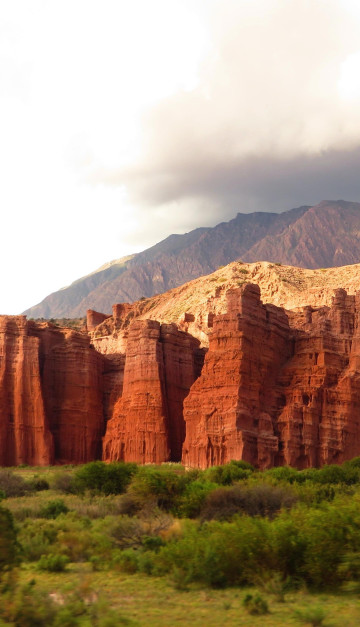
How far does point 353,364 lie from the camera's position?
7000 cm

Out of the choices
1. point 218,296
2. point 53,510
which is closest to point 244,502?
point 53,510

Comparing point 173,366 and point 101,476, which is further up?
point 173,366

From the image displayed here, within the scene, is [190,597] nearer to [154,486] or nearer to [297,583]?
[297,583]

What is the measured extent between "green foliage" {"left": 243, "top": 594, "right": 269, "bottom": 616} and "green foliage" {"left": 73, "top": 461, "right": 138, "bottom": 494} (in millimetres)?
29022

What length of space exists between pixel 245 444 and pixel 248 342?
889 centimetres

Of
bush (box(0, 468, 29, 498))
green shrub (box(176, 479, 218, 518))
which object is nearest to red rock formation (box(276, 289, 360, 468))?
bush (box(0, 468, 29, 498))

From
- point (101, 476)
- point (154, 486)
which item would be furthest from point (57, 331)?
point (154, 486)

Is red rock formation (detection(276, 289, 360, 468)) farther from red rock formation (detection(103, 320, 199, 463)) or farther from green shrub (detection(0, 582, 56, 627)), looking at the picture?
green shrub (detection(0, 582, 56, 627))

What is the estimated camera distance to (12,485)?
49969mm

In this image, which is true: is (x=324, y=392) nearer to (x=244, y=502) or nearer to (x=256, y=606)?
(x=244, y=502)

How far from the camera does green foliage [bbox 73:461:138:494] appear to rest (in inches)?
1887

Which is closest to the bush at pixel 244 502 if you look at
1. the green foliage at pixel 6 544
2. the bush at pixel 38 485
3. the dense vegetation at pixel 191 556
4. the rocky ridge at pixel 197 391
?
the dense vegetation at pixel 191 556

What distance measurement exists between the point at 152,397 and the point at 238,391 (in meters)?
13.1

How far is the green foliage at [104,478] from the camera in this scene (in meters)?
47.9
